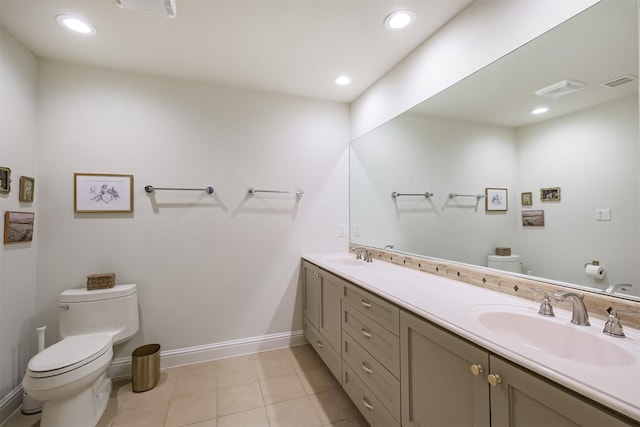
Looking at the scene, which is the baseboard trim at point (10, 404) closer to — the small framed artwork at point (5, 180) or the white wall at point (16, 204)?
the white wall at point (16, 204)

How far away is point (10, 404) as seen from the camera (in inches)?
69.9

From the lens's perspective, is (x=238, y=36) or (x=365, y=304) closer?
(x=365, y=304)

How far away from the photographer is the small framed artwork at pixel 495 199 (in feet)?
5.05

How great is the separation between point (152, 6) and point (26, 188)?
5.07ft

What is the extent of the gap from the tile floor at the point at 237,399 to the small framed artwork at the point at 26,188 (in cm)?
142

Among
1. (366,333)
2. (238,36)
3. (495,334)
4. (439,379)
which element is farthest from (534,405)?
(238,36)

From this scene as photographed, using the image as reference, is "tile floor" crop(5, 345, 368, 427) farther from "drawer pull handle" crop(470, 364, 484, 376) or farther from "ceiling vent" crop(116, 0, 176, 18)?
"ceiling vent" crop(116, 0, 176, 18)

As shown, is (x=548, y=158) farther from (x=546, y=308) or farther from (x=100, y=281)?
(x=100, y=281)

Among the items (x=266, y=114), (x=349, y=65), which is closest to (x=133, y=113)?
(x=266, y=114)

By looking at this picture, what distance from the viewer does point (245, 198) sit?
2611 millimetres

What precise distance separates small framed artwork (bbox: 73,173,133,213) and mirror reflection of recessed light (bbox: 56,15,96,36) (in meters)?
0.99

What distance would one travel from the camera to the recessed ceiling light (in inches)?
64.7

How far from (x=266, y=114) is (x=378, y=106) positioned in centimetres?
107

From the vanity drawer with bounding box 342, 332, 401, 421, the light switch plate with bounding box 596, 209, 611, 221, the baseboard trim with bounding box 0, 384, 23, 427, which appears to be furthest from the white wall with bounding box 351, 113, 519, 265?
the baseboard trim with bounding box 0, 384, 23, 427
